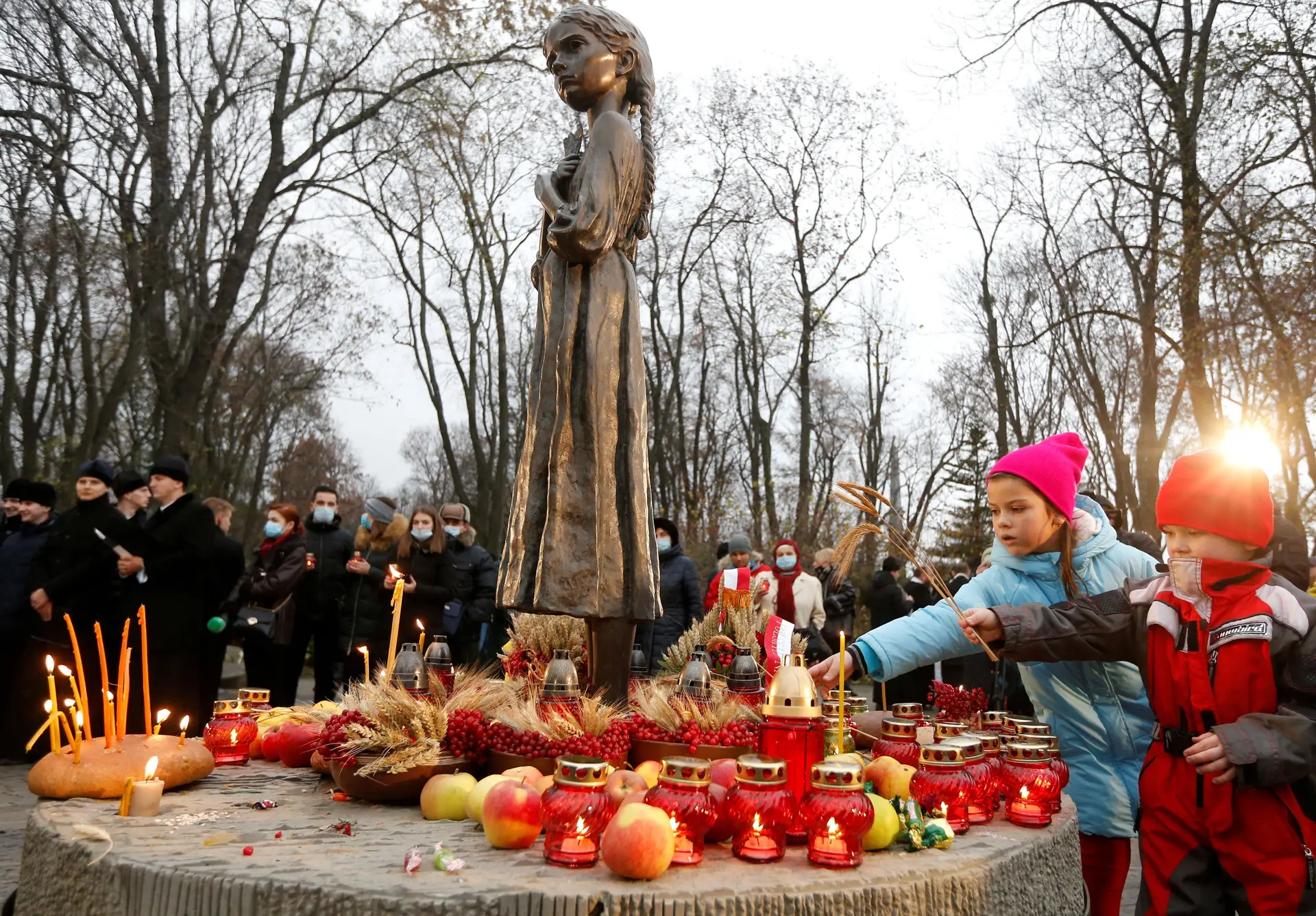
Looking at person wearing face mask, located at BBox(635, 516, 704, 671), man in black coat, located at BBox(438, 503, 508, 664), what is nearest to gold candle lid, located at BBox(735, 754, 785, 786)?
person wearing face mask, located at BBox(635, 516, 704, 671)

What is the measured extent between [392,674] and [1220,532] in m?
2.89

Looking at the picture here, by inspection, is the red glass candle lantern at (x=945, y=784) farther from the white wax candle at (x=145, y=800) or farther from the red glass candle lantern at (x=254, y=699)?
the red glass candle lantern at (x=254, y=699)

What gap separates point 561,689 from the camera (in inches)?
146

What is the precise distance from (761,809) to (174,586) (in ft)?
19.8

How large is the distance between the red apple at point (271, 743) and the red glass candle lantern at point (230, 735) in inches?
2.2

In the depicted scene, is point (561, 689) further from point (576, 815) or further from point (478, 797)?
point (576, 815)

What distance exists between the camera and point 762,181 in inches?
1188

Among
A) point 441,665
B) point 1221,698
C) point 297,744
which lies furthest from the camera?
point 441,665

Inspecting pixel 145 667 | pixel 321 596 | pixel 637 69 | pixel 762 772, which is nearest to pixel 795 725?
pixel 762 772

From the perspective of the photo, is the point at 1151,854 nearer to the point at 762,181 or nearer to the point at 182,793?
the point at 182,793

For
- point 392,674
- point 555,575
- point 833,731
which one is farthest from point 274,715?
point 833,731

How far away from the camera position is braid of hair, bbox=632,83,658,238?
4578 millimetres

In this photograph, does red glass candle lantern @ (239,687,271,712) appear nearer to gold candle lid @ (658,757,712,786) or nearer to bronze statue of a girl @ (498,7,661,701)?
bronze statue of a girl @ (498,7,661,701)

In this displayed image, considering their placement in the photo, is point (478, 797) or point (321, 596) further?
point (321, 596)
